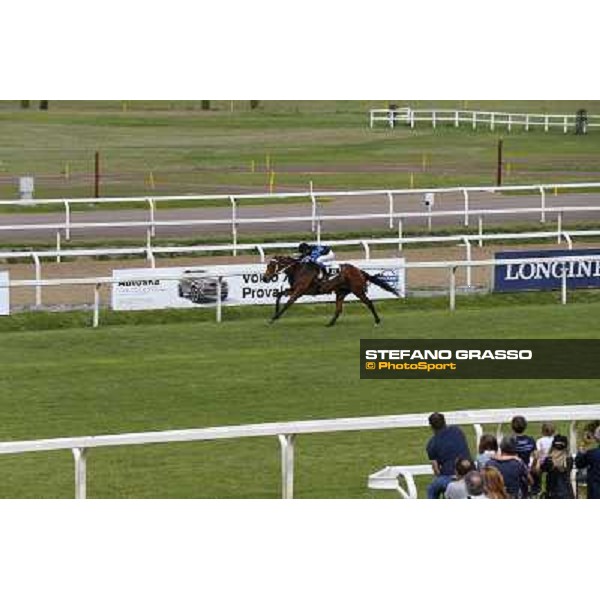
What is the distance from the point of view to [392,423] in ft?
58.3

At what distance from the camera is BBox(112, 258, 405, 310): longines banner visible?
958 inches

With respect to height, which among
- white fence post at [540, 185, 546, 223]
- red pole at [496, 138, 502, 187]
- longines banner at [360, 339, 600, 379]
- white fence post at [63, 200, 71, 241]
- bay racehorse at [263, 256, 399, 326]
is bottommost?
longines banner at [360, 339, 600, 379]

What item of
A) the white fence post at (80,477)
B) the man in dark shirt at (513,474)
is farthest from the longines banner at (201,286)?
the man in dark shirt at (513,474)

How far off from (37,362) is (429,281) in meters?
4.68

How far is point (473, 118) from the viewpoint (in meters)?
21.8

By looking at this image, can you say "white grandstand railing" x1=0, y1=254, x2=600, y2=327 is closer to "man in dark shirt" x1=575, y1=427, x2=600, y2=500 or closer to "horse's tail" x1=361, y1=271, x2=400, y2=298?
"horse's tail" x1=361, y1=271, x2=400, y2=298

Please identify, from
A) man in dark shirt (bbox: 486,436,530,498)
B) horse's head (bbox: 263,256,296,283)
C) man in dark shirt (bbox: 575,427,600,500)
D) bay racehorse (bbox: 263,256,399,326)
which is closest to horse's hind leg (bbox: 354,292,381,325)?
bay racehorse (bbox: 263,256,399,326)

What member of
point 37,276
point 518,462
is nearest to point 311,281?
point 37,276

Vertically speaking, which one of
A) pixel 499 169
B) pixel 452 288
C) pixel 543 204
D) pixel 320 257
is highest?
pixel 499 169

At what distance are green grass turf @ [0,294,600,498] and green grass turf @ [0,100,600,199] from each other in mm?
1313

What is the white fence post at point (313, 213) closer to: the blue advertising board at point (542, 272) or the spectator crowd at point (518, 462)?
the blue advertising board at point (542, 272)

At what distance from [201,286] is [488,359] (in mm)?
5667

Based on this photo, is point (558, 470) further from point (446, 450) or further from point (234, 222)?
point (234, 222)
